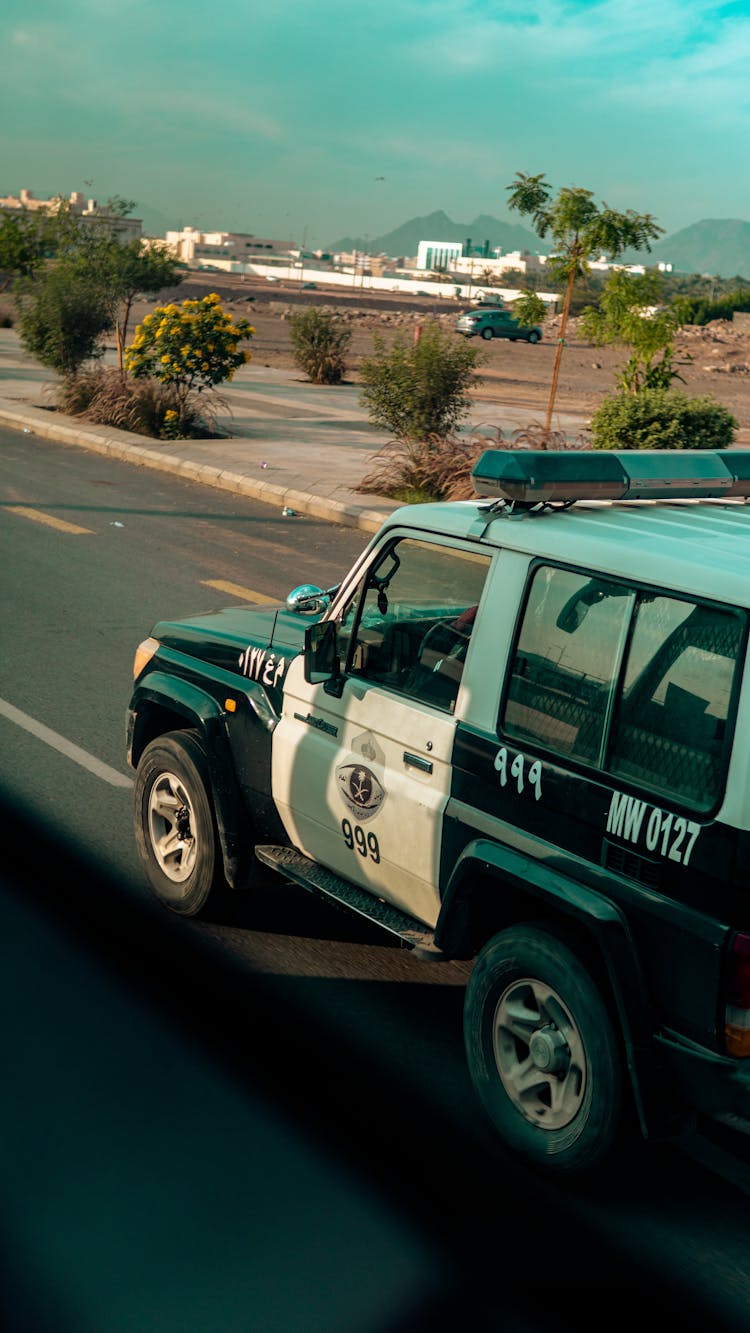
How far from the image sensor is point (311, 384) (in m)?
33.9

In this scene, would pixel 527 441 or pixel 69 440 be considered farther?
pixel 69 440

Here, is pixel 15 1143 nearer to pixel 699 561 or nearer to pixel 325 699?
pixel 325 699

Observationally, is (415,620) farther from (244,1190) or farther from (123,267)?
(123,267)

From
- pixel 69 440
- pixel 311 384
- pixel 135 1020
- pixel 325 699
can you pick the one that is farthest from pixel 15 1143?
pixel 311 384

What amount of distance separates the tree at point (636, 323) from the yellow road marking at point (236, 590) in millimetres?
7553

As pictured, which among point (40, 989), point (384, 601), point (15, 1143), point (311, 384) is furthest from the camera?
point (311, 384)

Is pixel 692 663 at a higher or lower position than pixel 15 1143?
higher

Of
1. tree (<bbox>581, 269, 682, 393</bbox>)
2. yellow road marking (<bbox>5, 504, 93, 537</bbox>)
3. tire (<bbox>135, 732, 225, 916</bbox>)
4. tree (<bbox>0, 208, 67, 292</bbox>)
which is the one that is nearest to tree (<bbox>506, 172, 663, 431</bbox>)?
tree (<bbox>581, 269, 682, 393</bbox>)

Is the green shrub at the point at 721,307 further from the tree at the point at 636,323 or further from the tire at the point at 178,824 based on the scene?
the tire at the point at 178,824

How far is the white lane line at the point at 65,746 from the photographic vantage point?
6.82m

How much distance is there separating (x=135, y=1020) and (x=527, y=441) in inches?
497

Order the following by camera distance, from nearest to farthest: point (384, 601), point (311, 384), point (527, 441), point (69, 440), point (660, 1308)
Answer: point (660, 1308)
point (384, 601)
point (527, 441)
point (69, 440)
point (311, 384)

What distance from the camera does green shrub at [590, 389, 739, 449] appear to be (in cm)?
1513

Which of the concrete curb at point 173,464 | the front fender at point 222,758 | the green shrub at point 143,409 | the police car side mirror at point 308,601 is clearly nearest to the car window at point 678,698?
the front fender at point 222,758
